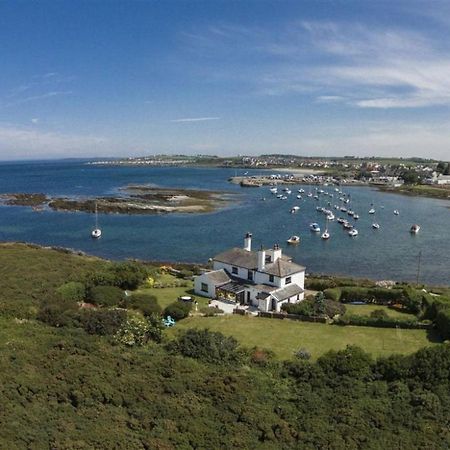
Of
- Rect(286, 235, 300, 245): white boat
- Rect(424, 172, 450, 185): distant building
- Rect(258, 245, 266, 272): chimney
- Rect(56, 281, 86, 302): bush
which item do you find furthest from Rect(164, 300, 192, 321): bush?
Rect(424, 172, 450, 185): distant building

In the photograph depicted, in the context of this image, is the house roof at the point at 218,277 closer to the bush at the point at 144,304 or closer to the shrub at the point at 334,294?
the bush at the point at 144,304

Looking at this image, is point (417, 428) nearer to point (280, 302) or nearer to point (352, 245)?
point (280, 302)

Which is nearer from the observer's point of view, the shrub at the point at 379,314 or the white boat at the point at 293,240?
the shrub at the point at 379,314

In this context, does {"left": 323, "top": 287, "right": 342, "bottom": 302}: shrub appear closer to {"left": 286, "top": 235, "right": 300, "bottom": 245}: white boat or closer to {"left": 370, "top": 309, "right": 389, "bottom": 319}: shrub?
{"left": 370, "top": 309, "right": 389, "bottom": 319}: shrub

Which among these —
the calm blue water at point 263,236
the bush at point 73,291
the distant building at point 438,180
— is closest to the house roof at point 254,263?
the bush at point 73,291

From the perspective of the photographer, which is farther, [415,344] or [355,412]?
[415,344]

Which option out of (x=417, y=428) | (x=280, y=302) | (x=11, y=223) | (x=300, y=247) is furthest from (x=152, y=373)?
(x=11, y=223)

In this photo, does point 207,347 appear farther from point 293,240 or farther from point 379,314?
point 293,240
